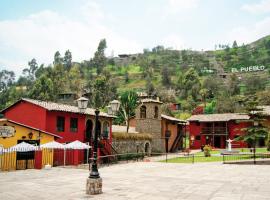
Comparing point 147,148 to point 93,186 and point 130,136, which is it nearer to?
point 130,136

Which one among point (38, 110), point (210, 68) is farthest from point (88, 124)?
point (210, 68)

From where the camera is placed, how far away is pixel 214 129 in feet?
189

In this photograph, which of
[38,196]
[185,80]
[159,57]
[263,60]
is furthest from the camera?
[159,57]

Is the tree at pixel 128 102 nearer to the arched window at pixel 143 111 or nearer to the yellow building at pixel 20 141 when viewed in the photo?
the arched window at pixel 143 111

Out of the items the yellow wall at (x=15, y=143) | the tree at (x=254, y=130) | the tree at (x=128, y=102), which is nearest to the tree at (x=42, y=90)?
the tree at (x=128, y=102)

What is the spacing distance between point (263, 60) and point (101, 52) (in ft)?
250

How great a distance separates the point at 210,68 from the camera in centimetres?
14462

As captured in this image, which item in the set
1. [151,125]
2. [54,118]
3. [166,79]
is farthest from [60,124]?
[166,79]

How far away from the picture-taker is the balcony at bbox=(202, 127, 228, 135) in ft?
185

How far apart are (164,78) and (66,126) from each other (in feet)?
304

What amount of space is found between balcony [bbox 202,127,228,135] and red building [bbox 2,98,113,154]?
26.8 metres

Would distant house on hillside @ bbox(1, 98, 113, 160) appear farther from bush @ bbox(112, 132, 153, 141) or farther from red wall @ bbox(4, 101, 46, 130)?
bush @ bbox(112, 132, 153, 141)

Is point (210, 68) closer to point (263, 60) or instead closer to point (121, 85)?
point (263, 60)

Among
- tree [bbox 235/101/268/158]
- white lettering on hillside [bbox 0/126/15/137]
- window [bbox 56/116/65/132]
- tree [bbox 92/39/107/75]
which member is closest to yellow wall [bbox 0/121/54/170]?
white lettering on hillside [bbox 0/126/15/137]
